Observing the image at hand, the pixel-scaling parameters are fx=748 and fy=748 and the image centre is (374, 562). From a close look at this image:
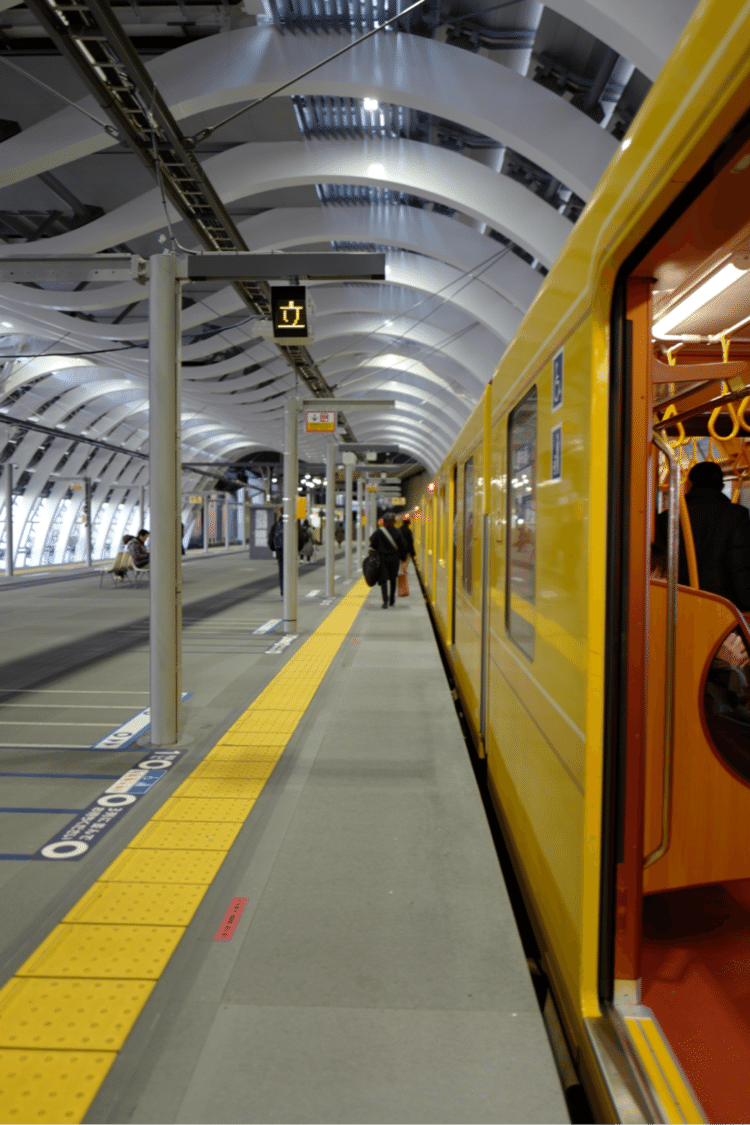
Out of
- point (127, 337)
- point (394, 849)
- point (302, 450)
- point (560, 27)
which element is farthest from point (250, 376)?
point (394, 849)

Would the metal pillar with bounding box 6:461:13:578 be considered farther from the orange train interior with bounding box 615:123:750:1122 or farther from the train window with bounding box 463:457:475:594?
the orange train interior with bounding box 615:123:750:1122

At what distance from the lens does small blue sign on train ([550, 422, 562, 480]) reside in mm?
2461

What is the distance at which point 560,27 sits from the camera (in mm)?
8172

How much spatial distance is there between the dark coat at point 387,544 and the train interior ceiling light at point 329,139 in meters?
4.24

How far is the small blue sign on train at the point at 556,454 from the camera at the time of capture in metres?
2.46

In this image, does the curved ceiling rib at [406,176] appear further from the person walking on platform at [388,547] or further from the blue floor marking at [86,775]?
the blue floor marking at [86,775]

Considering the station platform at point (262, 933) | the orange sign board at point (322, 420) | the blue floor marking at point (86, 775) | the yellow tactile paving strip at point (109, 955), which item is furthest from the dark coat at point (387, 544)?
the blue floor marking at point (86, 775)

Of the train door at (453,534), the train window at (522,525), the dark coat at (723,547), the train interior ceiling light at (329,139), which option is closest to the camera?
the train window at (522,525)

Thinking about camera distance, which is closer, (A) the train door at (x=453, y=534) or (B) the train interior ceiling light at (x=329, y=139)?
(B) the train interior ceiling light at (x=329, y=139)

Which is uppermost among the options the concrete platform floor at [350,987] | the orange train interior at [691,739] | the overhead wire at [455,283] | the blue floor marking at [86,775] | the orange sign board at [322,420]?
the overhead wire at [455,283]

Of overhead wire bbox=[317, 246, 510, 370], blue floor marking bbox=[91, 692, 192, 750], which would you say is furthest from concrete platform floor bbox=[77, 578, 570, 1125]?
overhead wire bbox=[317, 246, 510, 370]

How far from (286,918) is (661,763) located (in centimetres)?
151

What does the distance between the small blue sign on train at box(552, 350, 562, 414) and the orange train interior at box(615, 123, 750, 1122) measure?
36 centimetres

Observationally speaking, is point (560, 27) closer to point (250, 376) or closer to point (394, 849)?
point (394, 849)
